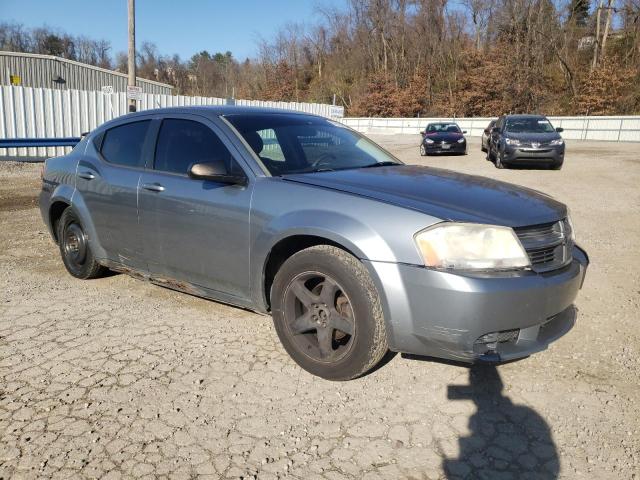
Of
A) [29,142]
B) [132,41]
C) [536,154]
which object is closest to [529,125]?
[536,154]

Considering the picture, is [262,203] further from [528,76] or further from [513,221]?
[528,76]

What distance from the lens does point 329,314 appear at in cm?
298

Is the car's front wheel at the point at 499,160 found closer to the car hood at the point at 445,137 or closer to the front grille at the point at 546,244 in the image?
the car hood at the point at 445,137

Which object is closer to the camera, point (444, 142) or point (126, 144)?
point (126, 144)

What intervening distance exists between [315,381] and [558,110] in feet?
150

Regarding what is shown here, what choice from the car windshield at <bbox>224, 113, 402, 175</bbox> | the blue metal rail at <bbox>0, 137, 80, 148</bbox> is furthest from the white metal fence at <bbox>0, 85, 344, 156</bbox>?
the car windshield at <bbox>224, 113, 402, 175</bbox>

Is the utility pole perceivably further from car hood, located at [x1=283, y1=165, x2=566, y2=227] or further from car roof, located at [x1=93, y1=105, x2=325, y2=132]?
car hood, located at [x1=283, y1=165, x2=566, y2=227]

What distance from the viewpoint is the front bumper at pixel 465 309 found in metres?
2.57

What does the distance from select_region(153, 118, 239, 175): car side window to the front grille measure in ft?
6.29

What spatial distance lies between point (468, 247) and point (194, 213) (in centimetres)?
191

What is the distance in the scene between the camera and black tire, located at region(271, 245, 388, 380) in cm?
280

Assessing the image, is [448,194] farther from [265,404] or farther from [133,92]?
[133,92]

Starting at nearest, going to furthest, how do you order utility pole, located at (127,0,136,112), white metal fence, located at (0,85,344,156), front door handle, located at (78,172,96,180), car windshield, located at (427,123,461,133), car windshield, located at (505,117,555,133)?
front door handle, located at (78,172,96,180) → white metal fence, located at (0,85,344,156) → car windshield, located at (505,117,555,133) → utility pole, located at (127,0,136,112) → car windshield, located at (427,123,461,133)

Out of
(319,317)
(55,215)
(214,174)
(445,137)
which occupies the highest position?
(445,137)
